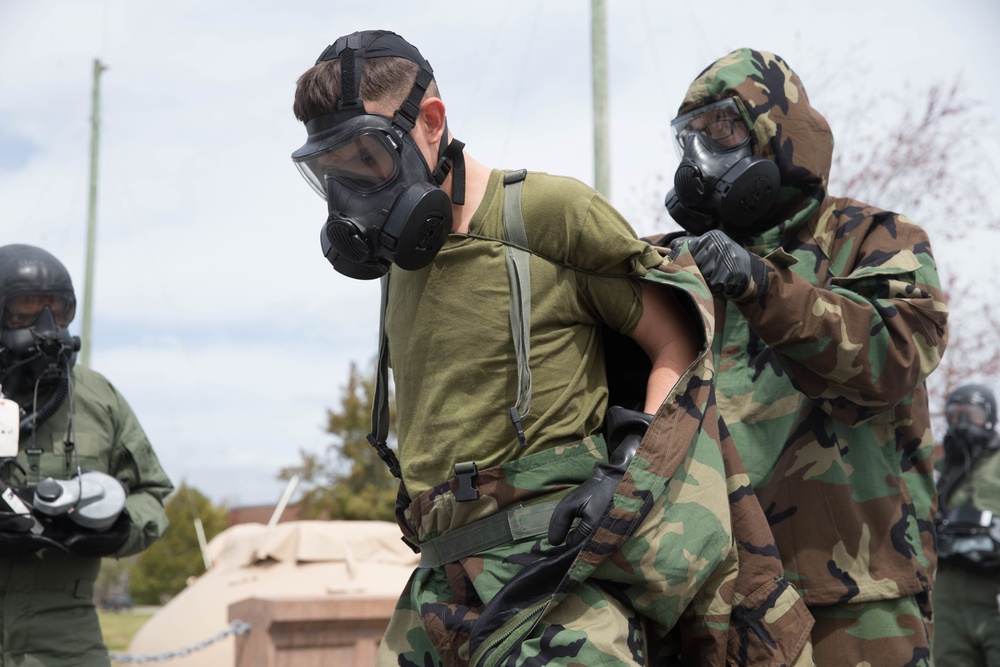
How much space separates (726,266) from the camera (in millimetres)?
3049

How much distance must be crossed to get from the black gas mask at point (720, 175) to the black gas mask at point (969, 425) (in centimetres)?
512

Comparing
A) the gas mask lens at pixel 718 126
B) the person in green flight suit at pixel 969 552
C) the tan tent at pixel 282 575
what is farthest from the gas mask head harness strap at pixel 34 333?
the tan tent at pixel 282 575

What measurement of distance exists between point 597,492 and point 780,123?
1.65m

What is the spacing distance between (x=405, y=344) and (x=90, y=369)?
2858 millimetres

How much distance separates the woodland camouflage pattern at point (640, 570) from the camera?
7.99 feet

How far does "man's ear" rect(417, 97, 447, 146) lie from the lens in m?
2.71

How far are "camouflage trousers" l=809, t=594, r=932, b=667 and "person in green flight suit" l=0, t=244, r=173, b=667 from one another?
2785 mm

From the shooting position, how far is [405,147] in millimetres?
2627

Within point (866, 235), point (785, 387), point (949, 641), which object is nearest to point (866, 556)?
point (785, 387)

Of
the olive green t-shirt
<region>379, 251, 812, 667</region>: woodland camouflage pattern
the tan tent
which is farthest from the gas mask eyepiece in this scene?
the tan tent

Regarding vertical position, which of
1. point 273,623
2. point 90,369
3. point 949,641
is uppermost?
point 90,369

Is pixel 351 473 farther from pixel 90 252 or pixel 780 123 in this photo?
pixel 780 123

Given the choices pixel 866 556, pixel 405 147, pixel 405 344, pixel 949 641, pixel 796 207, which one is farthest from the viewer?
pixel 949 641

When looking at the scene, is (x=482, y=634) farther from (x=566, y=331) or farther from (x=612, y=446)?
(x=566, y=331)
